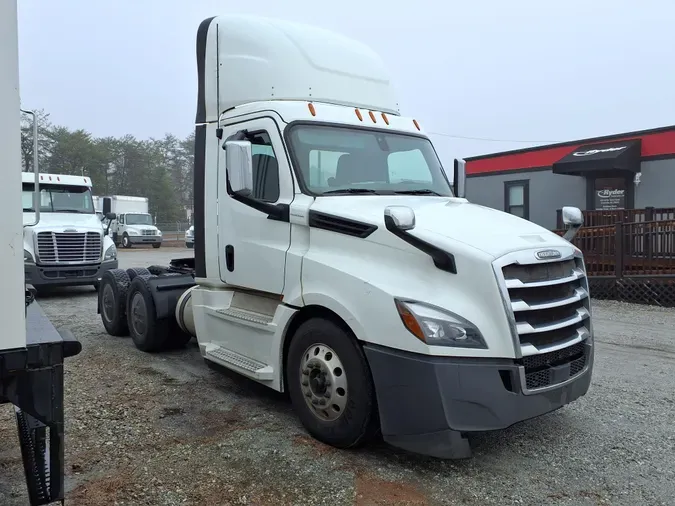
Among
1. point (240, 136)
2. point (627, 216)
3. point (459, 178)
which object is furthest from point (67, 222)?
point (627, 216)

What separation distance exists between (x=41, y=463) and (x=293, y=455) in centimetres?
173

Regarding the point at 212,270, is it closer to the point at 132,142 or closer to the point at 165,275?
the point at 165,275

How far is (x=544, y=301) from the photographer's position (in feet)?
12.6

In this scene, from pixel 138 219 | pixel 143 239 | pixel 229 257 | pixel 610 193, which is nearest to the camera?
pixel 229 257

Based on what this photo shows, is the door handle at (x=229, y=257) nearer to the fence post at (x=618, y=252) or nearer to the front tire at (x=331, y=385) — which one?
the front tire at (x=331, y=385)

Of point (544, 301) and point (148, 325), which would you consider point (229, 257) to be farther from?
point (544, 301)

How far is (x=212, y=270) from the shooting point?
5426 millimetres

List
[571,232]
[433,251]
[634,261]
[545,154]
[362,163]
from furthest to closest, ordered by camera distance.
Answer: [545,154]
[634,261]
[362,163]
[571,232]
[433,251]

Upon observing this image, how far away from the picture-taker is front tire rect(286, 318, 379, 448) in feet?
12.7

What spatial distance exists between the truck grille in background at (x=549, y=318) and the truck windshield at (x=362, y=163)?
4.70ft

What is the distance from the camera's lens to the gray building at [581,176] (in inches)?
590

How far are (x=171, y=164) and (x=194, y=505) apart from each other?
65.9 m

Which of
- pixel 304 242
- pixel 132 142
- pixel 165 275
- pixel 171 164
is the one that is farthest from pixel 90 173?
pixel 304 242

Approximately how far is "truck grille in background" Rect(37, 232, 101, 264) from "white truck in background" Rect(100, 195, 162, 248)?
2293 cm
